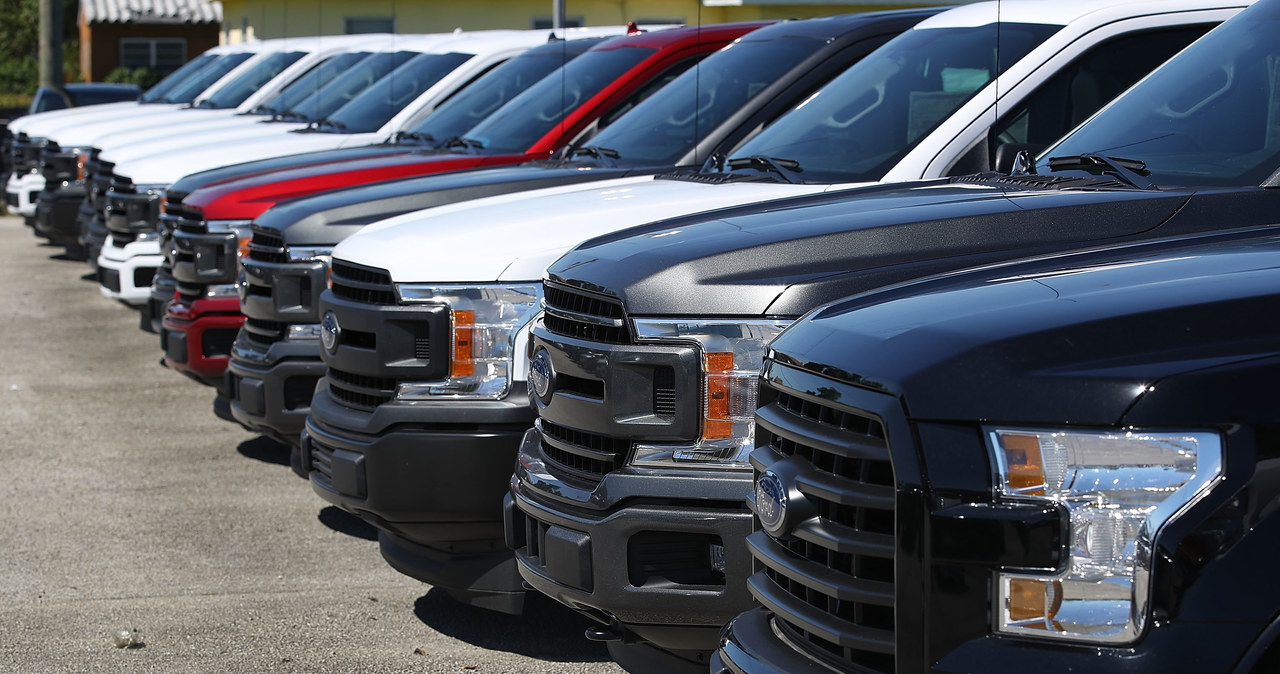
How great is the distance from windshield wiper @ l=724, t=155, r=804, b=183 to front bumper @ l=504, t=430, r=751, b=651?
205 centimetres

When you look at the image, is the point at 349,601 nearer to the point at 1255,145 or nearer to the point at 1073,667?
the point at 1255,145

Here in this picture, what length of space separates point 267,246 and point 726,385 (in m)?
3.57

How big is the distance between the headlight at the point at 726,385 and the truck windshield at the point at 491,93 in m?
5.99

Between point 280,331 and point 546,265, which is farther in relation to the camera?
point 280,331

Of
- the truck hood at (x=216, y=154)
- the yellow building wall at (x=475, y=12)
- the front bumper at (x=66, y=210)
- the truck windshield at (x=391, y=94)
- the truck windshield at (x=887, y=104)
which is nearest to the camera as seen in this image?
the truck windshield at (x=887, y=104)

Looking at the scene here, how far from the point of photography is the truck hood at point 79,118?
56.7 ft

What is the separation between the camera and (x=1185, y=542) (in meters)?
2.25

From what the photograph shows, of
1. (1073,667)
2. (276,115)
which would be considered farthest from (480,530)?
(276,115)

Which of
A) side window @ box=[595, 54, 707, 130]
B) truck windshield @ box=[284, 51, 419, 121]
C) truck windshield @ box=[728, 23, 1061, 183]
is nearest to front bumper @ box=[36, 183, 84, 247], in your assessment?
truck windshield @ box=[284, 51, 419, 121]

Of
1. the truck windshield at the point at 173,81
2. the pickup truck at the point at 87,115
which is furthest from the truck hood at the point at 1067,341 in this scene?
the truck windshield at the point at 173,81

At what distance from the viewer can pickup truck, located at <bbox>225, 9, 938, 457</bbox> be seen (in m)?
6.68

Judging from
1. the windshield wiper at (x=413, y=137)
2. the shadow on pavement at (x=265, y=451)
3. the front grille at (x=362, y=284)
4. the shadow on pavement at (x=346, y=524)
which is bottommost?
the shadow on pavement at (x=265, y=451)

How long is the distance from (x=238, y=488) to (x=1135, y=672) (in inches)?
247

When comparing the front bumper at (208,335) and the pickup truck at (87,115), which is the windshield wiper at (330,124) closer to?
the front bumper at (208,335)
